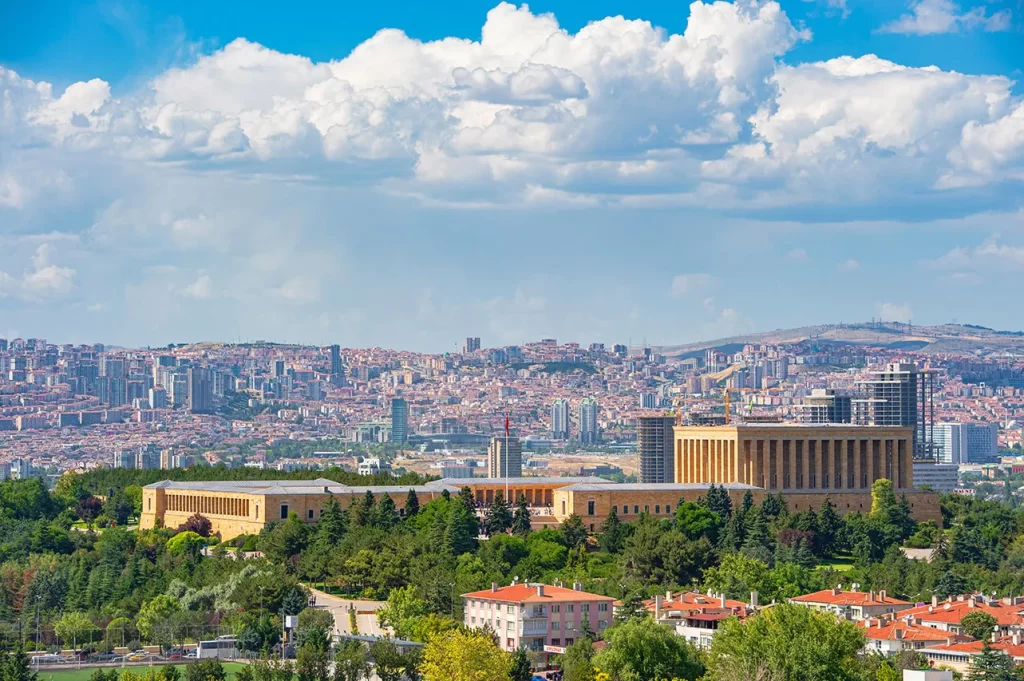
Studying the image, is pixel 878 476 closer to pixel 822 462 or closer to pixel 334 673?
pixel 822 462

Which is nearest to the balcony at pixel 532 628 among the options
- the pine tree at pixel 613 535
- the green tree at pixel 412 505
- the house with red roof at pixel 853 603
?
the house with red roof at pixel 853 603

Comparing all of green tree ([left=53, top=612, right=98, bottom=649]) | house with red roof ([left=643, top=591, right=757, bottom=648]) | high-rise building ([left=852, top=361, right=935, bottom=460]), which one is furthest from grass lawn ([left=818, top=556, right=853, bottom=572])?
high-rise building ([left=852, top=361, right=935, bottom=460])

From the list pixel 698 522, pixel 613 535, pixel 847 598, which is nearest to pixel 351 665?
pixel 847 598

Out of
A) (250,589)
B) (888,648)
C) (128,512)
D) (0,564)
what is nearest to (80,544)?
(0,564)

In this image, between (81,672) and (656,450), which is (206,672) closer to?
(81,672)

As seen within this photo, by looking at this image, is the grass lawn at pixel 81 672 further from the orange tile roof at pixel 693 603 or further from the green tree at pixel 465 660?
the orange tile roof at pixel 693 603

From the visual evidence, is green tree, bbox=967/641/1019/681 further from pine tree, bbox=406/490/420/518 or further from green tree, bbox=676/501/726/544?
pine tree, bbox=406/490/420/518
